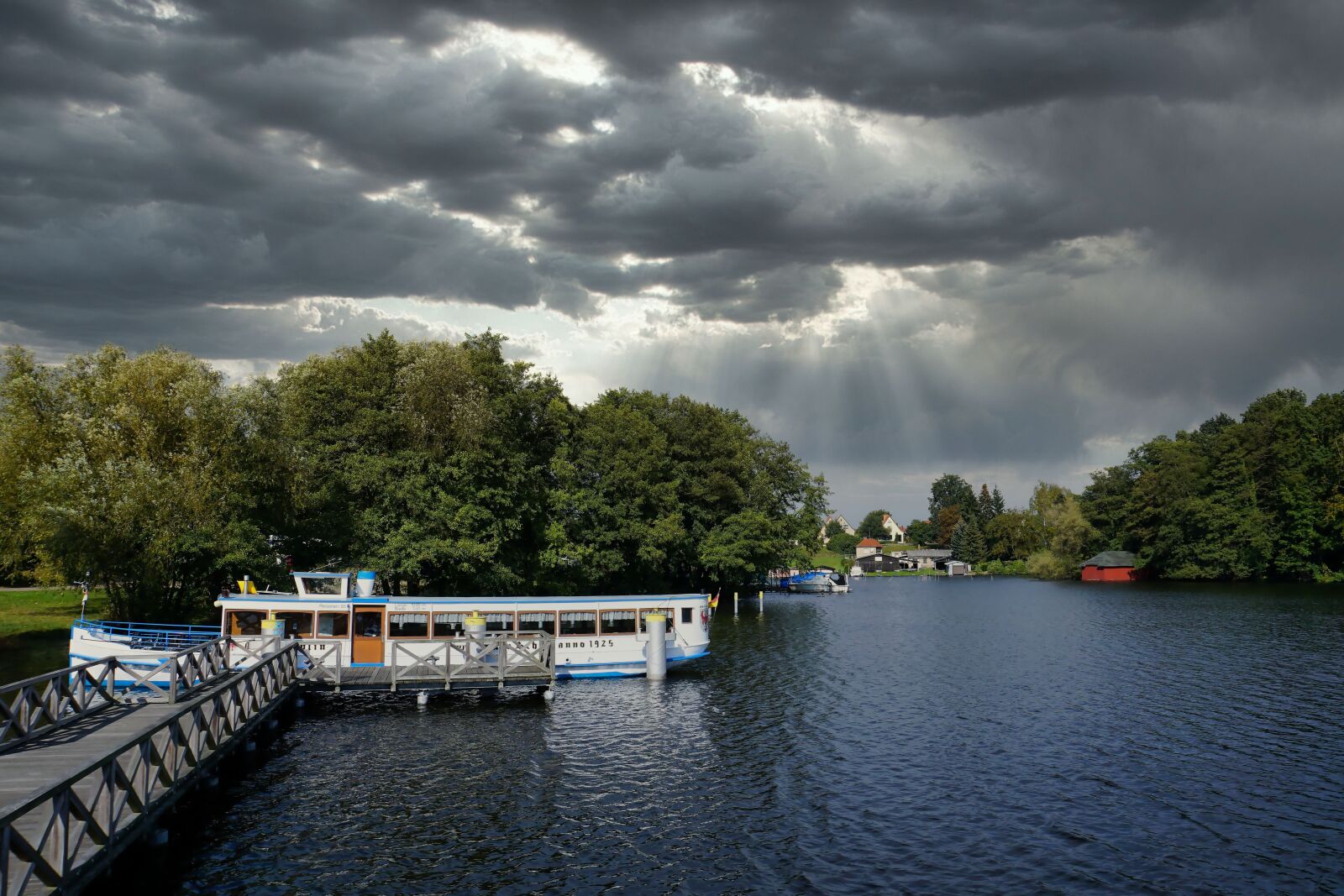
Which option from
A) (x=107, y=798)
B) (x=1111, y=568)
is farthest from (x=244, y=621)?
(x=1111, y=568)

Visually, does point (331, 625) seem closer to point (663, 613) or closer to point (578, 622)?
point (578, 622)

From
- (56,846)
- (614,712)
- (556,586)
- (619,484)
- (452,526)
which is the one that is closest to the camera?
(56,846)

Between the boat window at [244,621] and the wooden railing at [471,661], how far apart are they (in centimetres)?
593

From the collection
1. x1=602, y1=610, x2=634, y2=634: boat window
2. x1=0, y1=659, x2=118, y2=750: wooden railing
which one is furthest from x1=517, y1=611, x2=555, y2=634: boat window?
x1=0, y1=659, x2=118, y2=750: wooden railing

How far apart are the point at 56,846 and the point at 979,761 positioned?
24.9 meters

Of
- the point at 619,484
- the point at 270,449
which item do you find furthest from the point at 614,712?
Result: the point at 619,484

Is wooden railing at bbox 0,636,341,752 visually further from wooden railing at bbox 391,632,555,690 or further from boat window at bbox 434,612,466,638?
boat window at bbox 434,612,466,638

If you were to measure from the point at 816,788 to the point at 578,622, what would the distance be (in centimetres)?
1843

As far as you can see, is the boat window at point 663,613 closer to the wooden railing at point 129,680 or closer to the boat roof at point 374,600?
the boat roof at point 374,600

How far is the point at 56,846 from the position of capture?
45.7 feet

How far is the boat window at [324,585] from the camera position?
129 ft

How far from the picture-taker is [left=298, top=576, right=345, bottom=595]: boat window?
39188mm

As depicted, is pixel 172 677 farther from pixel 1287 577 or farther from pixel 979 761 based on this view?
pixel 1287 577

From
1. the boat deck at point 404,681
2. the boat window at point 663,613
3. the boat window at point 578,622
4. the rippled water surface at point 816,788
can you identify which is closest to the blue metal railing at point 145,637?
the boat deck at point 404,681
